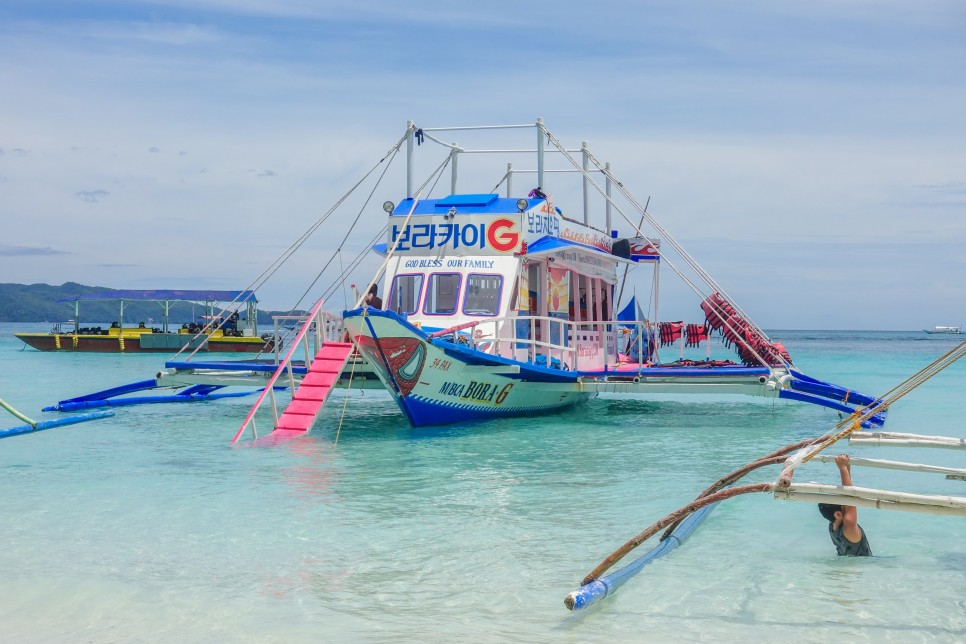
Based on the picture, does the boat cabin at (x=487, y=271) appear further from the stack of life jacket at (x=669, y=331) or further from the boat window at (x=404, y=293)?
the stack of life jacket at (x=669, y=331)

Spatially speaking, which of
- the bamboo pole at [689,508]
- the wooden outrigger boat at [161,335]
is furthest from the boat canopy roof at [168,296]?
the bamboo pole at [689,508]

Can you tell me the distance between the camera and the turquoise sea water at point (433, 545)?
6.73 metres

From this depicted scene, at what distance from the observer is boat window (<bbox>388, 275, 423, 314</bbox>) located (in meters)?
17.2

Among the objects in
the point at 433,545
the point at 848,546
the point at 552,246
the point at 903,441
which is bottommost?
the point at 433,545

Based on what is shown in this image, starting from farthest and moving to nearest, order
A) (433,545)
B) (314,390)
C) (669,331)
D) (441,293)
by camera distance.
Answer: (669,331) < (441,293) < (314,390) < (433,545)

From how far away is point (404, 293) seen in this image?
17344mm

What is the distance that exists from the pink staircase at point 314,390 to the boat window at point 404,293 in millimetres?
2235

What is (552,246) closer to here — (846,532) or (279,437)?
(279,437)

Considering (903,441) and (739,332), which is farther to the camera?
(739,332)

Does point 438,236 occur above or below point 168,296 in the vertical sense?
above

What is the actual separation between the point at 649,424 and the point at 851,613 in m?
11.5

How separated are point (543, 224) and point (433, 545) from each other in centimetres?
1005

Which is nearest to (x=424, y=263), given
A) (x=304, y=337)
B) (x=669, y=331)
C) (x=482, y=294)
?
(x=482, y=294)

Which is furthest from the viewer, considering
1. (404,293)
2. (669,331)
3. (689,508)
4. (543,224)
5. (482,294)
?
(669,331)
